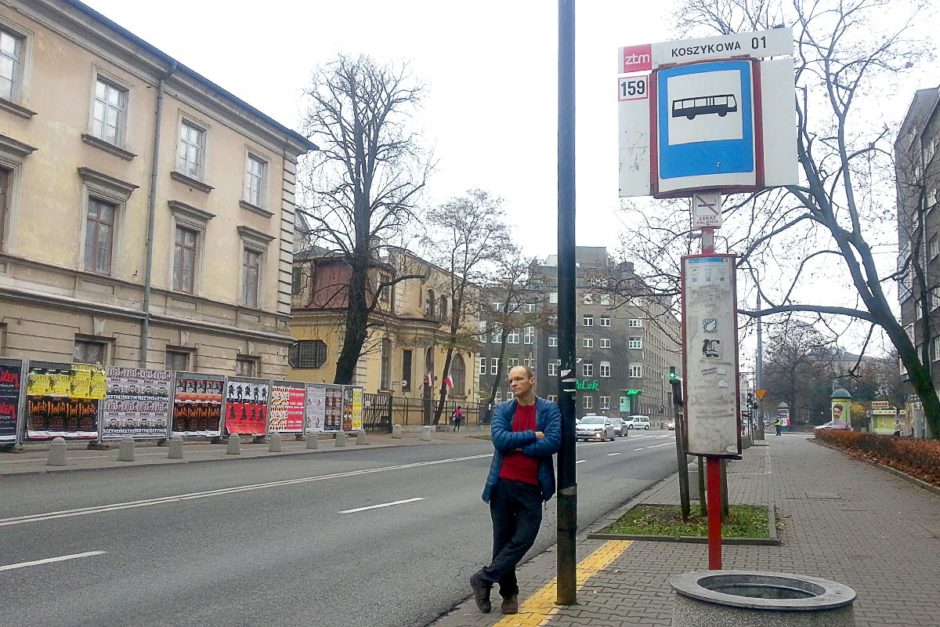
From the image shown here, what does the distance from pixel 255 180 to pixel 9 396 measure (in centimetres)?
1661

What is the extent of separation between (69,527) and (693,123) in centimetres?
787

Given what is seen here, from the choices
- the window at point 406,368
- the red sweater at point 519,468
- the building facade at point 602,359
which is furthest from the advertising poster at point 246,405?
the building facade at point 602,359

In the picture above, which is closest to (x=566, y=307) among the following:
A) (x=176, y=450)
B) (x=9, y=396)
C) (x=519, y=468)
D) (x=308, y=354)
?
(x=519, y=468)

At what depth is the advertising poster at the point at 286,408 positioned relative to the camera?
93.6 ft

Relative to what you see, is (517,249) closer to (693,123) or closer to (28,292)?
(28,292)

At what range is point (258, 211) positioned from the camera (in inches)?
1298

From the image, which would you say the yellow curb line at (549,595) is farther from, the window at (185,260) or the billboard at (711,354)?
the window at (185,260)

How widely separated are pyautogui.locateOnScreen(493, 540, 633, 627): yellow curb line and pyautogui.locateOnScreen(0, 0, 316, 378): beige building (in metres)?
18.8

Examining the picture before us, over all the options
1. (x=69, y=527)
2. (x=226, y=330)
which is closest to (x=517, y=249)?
(x=226, y=330)

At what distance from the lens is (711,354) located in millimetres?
5078

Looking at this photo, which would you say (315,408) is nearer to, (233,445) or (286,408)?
(286,408)

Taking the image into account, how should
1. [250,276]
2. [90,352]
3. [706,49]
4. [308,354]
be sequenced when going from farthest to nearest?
[308,354] < [250,276] < [90,352] < [706,49]

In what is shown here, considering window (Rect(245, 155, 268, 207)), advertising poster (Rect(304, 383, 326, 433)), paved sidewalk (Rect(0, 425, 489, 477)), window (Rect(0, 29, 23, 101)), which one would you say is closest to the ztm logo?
paved sidewalk (Rect(0, 425, 489, 477))

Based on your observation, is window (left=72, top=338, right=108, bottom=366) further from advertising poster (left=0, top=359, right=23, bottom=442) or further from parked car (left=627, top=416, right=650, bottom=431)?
parked car (left=627, top=416, right=650, bottom=431)
